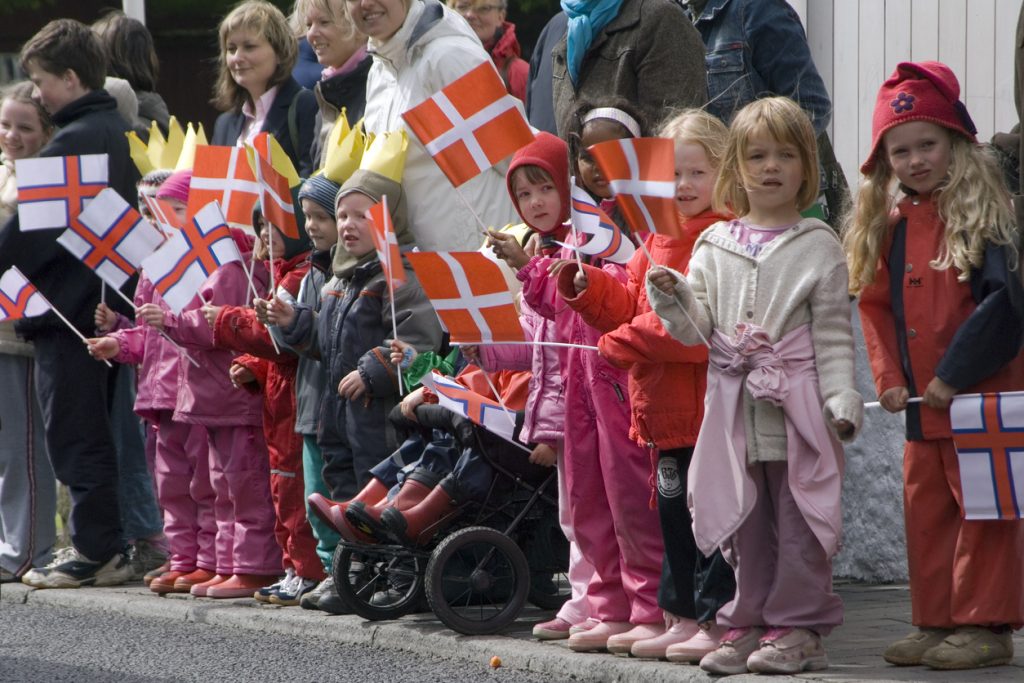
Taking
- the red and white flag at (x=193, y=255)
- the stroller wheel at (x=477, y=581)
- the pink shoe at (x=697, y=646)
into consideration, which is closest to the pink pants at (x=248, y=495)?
the red and white flag at (x=193, y=255)

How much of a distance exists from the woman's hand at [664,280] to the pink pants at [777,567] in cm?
58

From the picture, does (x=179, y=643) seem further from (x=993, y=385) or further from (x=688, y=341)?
(x=993, y=385)

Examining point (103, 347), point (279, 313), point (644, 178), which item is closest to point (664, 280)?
point (644, 178)

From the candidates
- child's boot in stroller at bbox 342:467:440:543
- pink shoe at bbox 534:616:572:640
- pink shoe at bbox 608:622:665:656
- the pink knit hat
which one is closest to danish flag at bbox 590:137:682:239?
pink shoe at bbox 608:622:665:656

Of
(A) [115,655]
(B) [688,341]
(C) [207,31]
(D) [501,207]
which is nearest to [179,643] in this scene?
(A) [115,655]

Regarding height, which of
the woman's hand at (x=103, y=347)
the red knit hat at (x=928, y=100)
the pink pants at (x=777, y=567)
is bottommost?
the pink pants at (x=777, y=567)

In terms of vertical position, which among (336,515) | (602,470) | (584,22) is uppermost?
(584,22)

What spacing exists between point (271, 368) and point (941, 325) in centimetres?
332

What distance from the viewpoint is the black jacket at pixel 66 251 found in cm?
870

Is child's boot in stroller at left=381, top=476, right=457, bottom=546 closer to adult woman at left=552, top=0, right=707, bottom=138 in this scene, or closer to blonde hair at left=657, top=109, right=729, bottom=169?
adult woman at left=552, top=0, right=707, bottom=138

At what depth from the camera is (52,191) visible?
8.37 metres

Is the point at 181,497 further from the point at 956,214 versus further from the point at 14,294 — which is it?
the point at 956,214

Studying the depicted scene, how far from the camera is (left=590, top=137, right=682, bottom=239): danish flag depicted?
5.25 m

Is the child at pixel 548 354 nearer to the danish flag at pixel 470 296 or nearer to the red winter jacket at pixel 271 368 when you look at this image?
the danish flag at pixel 470 296
